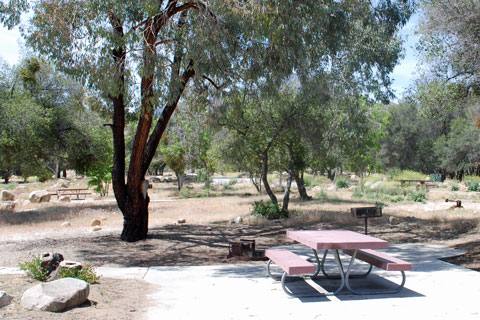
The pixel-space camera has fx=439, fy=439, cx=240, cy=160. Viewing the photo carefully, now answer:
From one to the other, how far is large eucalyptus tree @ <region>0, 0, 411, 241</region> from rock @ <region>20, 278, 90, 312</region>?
5.25 meters

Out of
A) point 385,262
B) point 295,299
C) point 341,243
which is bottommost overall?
point 295,299

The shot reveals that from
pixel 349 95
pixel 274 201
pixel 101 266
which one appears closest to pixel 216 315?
pixel 101 266

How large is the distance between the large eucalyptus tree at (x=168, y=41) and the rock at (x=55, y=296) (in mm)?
5254

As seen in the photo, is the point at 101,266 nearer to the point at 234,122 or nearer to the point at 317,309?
the point at 317,309

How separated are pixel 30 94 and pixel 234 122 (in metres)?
10.7

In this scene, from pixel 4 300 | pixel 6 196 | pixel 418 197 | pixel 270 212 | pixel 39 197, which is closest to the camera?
pixel 4 300

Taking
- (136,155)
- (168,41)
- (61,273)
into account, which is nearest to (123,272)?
(61,273)

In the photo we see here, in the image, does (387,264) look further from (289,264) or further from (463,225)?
(463,225)

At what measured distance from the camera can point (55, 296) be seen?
4961mm

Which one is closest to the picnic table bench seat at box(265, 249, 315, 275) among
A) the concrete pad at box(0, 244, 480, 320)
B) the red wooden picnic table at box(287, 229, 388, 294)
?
the red wooden picnic table at box(287, 229, 388, 294)

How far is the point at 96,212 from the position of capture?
2033 cm

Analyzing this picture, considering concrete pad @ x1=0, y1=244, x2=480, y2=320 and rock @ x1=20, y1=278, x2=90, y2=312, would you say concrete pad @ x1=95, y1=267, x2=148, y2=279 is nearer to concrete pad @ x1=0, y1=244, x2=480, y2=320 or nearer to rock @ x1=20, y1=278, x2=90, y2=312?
concrete pad @ x1=0, y1=244, x2=480, y2=320

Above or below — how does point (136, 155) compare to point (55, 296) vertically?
above

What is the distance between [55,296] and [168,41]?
673 cm
